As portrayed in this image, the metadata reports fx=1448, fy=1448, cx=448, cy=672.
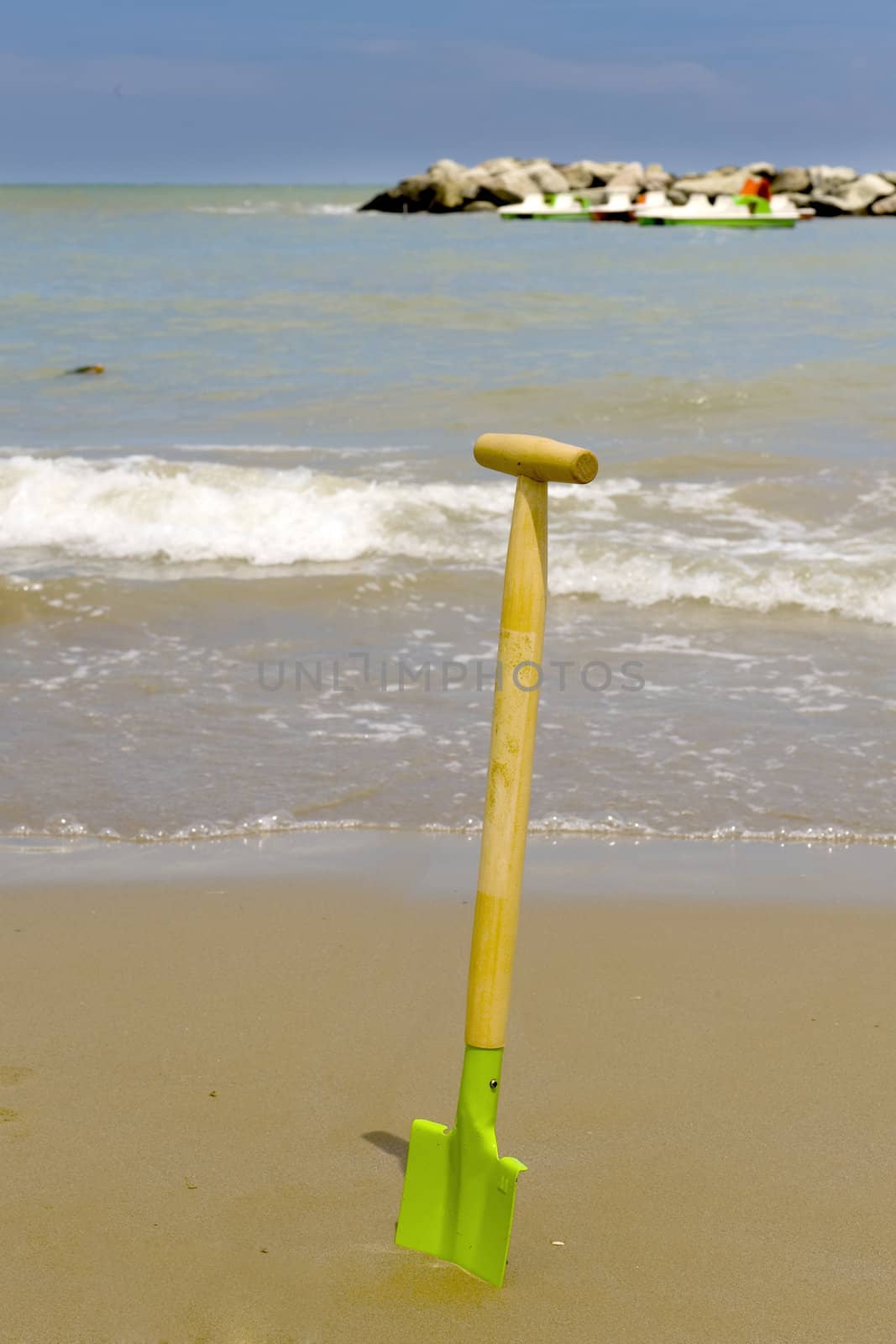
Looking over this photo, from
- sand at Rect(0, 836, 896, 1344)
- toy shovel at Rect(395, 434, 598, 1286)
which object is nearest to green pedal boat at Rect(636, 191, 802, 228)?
sand at Rect(0, 836, 896, 1344)

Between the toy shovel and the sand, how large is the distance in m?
0.08

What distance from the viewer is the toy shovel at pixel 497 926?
217 centimetres

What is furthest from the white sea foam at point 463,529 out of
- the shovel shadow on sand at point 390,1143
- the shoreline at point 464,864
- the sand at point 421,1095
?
the shovel shadow on sand at point 390,1143

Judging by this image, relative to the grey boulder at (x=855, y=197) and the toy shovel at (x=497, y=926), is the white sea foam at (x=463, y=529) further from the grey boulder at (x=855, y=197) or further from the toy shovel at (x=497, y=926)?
the grey boulder at (x=855, y=197)

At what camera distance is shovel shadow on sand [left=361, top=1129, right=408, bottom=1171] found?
103 inches

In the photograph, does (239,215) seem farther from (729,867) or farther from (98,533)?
(729,867)

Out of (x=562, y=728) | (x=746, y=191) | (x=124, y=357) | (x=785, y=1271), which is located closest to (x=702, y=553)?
(x=562, y=728)

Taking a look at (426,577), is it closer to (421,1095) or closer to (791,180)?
(421,1095)

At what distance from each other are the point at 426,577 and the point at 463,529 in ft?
3.70

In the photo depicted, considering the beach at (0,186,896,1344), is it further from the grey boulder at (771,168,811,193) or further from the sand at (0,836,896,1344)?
the grey boulder at (771,168,811,193)

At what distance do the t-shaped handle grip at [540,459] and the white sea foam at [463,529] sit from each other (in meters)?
4.83

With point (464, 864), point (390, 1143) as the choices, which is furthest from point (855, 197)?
point (390, 1143)

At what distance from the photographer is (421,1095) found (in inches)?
112

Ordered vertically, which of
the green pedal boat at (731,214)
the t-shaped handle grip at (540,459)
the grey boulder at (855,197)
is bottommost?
the t-shaped handle grip at (540,459)
